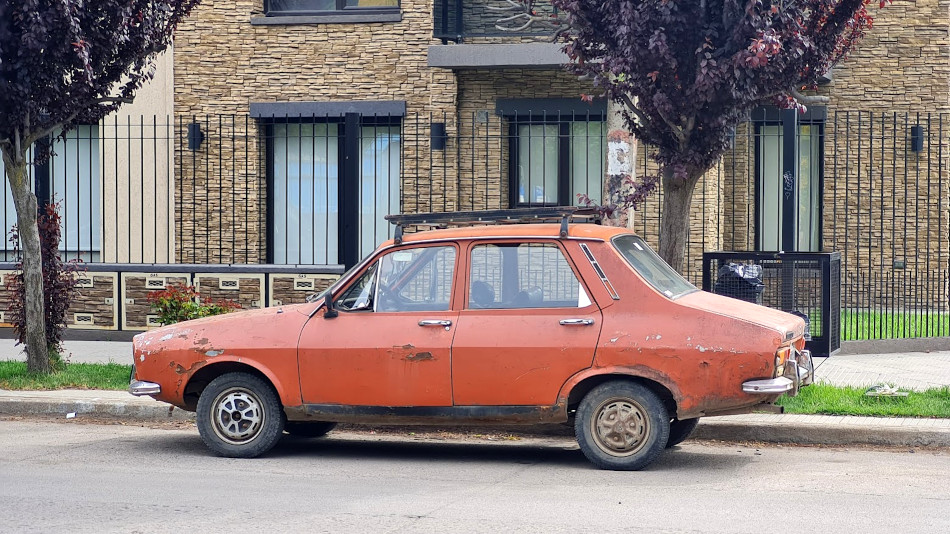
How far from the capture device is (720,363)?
7934mm

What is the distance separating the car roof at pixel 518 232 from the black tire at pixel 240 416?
140 cm

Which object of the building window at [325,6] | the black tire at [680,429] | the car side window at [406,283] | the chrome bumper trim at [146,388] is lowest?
the black tire at [680,429]

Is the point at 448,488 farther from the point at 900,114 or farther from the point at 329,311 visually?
the point at 900,114

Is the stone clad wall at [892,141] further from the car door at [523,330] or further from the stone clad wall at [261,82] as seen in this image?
the car door at [523,330]

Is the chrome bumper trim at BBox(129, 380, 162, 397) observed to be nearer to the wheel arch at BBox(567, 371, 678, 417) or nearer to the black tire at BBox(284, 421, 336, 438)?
the black tire at BBox(284, 421, 336, 438)

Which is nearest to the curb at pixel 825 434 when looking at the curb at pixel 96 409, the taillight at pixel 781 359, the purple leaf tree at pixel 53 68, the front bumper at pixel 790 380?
the front bumper at pixel 790 380

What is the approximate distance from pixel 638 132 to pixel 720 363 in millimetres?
3522

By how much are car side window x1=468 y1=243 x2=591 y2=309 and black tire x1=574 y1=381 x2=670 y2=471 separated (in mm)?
655

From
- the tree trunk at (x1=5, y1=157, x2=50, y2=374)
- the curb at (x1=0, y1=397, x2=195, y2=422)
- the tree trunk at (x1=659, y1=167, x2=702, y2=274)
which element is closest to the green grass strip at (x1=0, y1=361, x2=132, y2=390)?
the tree trunk at (x1=5, y1=157, x2=50, y2=374)

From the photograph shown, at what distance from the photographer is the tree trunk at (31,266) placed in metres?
12.0

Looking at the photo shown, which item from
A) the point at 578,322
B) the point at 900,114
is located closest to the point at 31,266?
the point at 578,322

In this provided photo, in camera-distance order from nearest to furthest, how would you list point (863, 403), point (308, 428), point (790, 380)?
point (790, 380) < point (308, 428) < point (863, 403)

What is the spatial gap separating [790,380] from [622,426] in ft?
3.70

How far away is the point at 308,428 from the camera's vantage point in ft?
32.0
